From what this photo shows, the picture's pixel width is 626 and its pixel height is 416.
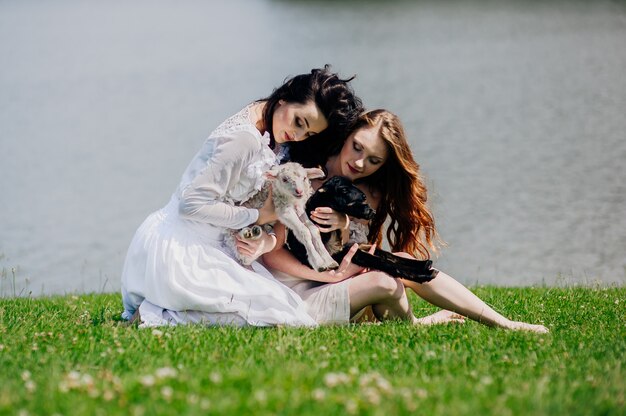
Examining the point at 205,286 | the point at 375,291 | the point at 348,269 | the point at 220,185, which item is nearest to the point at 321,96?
the point at 220,185

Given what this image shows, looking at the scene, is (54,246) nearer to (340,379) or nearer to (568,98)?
(340,379)

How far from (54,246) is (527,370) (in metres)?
14.0

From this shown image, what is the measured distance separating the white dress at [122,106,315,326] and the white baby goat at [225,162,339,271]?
0.55ft

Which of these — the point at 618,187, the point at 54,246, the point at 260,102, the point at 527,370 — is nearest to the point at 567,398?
the point at 527,370

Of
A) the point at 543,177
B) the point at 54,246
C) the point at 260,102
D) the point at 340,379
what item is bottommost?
the point at 54,246

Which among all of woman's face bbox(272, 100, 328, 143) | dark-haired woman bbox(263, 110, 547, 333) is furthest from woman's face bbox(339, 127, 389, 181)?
woman's face bbox(272, 100, 328, 143)

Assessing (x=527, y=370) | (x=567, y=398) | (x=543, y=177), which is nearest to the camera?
(x=567, y=398)

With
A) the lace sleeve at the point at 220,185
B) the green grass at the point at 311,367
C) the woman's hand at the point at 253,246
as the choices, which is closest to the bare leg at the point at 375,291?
the green grass at the point at 311,367

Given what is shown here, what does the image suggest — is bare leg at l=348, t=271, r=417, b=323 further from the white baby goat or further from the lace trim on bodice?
the lace trim on bodice

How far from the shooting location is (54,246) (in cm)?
1700

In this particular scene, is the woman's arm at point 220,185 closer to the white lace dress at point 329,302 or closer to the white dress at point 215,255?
the white dress at point 215,255

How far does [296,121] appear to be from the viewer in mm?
6645

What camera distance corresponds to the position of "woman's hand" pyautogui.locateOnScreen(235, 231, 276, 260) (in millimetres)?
6566

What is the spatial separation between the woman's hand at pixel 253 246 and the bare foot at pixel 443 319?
5.41 feet
